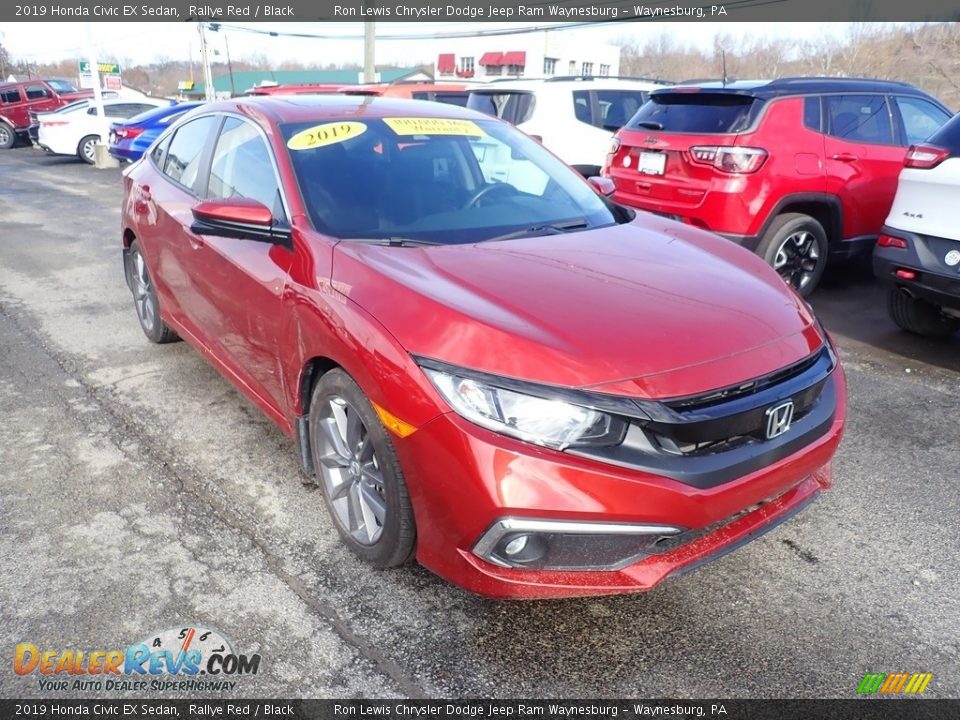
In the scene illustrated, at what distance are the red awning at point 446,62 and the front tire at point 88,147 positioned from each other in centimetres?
5241

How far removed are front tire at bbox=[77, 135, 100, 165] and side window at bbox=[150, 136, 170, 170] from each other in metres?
15.1

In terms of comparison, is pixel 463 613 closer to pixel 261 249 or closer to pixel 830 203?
pixel 261 249

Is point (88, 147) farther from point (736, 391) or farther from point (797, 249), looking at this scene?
point (736, 391)

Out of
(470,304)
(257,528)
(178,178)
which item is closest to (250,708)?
(257,528)

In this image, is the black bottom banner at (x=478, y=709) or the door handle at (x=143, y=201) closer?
the black bottom banner at (x=478, y=709)

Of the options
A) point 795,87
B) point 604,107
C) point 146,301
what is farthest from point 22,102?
point 795,87

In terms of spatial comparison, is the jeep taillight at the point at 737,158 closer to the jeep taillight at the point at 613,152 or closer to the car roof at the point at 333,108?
the jeep taillight at the point at 613,152

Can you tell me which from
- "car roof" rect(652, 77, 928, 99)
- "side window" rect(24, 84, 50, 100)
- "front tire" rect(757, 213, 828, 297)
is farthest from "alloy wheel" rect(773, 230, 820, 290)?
"side window" rect(24, 84, 50, 100)

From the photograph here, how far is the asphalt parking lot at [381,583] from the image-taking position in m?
2.30

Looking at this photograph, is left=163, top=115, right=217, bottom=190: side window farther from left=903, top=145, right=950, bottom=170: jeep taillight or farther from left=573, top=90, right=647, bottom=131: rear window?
left=573, top=90, right=647, bottom=131: rear window

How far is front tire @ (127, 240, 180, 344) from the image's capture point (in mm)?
4769

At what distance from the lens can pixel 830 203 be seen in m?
5.94

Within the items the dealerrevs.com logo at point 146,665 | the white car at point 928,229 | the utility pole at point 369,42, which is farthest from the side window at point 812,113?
the utility pole at point 369,42
